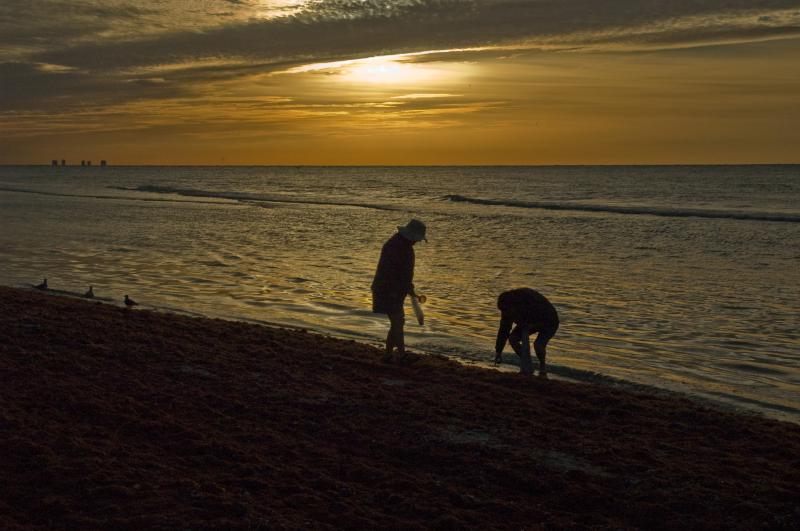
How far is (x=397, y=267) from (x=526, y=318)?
154cm

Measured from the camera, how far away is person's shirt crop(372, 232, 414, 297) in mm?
9445

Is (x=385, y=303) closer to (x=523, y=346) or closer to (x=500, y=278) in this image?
(x=523, y=346)

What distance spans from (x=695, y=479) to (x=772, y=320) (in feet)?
27.1

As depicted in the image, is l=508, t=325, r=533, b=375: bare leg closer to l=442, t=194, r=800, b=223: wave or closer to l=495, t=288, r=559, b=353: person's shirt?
l=495, t=288, r=559, b=353: person's shirt

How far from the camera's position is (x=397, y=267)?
31.0ft

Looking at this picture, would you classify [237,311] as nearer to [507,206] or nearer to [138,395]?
[138,395]

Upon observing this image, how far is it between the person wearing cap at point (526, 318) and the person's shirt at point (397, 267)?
3.58 ft

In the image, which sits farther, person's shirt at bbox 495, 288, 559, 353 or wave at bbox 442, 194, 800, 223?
wave at bbox 442, 194, 800, 223

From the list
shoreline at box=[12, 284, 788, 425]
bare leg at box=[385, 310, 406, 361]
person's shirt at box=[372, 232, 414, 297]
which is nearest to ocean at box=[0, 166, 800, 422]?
shoreline at box=[12, 284, 788, 425]

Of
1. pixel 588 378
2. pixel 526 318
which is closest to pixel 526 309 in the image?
pixel 526 318

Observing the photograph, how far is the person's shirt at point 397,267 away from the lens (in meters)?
9.45

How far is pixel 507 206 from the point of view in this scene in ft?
160

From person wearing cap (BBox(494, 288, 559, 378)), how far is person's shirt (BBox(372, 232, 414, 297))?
109cm

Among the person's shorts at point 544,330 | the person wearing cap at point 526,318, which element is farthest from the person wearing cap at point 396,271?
the person's shorts at point 544,330
